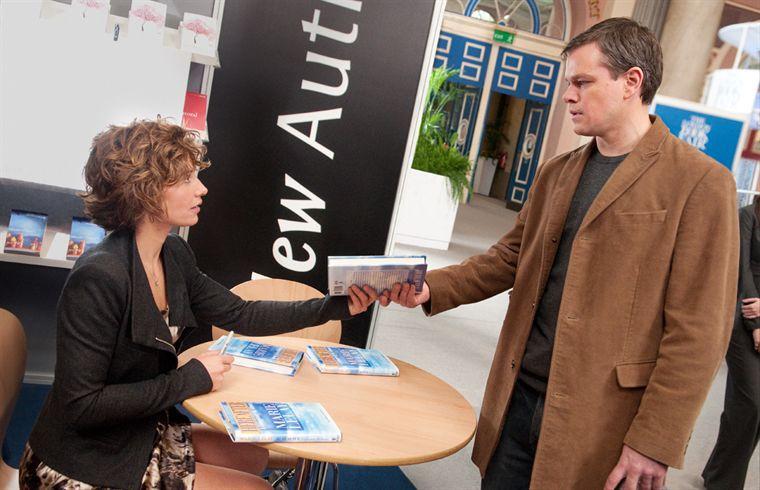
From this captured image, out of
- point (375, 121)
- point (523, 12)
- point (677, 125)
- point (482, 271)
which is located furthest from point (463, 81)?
point (482, 271)

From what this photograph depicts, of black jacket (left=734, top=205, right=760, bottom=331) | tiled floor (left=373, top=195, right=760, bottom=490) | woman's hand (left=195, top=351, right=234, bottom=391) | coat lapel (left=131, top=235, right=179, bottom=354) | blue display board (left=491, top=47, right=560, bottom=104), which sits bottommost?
tiled floor (left=373, top=195, right=760, bottom=490)

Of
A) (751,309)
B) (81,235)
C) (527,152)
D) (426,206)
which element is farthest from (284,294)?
(527,152)

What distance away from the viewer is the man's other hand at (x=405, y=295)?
2.10 metres

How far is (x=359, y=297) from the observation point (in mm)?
2119

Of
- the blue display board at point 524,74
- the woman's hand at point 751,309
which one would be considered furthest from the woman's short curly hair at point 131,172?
the blue display board at point 524,74

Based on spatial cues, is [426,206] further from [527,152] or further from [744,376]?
[527,152]

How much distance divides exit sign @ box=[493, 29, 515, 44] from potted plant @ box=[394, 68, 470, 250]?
5.99 metres

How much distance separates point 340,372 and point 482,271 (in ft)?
1.80

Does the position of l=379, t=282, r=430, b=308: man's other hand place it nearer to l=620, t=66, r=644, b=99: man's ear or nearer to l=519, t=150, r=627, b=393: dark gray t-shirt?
l=519, t=150, r=627, b=393: dark gray t-shirt

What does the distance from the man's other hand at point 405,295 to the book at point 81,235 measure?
1.63 meters

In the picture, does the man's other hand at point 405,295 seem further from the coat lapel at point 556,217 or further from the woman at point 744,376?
the woman at point 744,376

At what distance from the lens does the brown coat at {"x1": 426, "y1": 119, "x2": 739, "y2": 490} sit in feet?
4.98

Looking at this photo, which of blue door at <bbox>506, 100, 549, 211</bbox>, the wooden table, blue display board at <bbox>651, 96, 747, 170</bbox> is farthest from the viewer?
blue door at <bbox>506, 100, 549, 211</bbox>

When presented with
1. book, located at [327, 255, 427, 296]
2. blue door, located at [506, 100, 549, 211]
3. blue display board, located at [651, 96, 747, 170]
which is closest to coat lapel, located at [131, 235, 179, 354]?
book, located at [327, 255, 427, 296]
